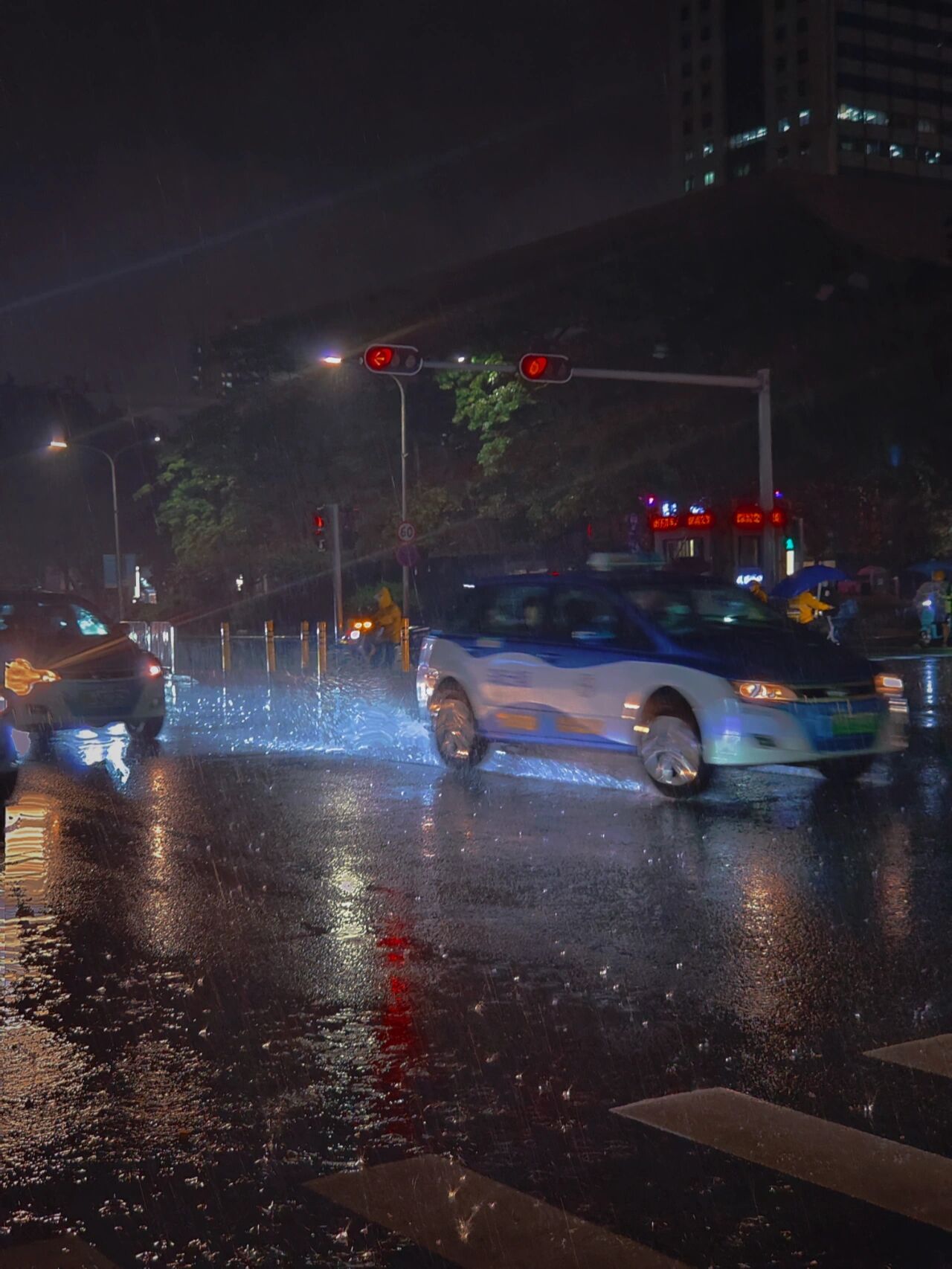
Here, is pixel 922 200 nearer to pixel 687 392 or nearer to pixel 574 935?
pixel 687 392

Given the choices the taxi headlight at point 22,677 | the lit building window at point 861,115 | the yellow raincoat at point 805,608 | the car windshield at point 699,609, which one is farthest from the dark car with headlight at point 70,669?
the lit building window at point 861,115

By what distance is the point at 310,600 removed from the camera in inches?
2509

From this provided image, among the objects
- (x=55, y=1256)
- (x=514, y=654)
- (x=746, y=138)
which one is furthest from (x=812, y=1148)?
(x=746, y=138)

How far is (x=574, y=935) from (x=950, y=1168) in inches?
127

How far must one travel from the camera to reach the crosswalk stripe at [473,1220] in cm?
367

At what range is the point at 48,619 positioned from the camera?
17422 millimetres

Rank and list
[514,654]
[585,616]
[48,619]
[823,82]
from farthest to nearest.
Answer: [823,82]
[48,619]
[514,654]
[585,616]

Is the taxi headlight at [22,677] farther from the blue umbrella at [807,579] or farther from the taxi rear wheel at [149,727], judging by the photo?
the blue umbrella at [807,579]

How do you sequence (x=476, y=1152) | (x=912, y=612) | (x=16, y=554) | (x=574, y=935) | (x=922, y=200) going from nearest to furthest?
(x=476, y=1152), (x=574, y=935), (x=912, y=612), (x=922, y=200), (x=16, y=554)

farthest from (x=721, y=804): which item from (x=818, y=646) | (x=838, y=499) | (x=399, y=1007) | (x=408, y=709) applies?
(x=838, y=499)

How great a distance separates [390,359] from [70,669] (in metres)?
7.75

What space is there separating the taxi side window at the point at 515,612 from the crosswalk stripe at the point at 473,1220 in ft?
29.1

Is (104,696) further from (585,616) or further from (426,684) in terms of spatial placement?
(585,616)

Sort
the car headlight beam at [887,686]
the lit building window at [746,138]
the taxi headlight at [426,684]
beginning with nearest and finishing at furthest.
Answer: the car headlight beam at [887,686] < the taxi headlight at [426,684] < the lit building window at [746,138]
